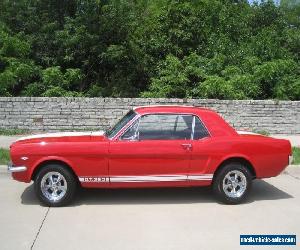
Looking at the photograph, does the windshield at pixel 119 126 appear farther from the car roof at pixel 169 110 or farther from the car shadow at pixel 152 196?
the car shadow at pixel 152 196

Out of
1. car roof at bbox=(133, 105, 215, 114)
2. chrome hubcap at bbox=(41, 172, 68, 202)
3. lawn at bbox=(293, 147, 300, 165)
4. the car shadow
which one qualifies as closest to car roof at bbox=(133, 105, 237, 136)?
car roof at bbox=(133, 105, 215, 114)

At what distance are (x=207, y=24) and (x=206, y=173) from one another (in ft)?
40.9

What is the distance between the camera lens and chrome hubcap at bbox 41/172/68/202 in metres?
7.39

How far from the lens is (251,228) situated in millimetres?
6562

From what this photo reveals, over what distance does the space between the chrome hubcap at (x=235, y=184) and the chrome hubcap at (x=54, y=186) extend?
2.54 metres

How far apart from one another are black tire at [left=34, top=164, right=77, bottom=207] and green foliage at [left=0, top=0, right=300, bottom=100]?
25.6 feet

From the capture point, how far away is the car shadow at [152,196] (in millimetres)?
7815

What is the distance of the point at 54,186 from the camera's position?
7.43 meters

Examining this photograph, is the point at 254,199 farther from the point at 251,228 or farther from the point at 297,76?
the point at 297,76

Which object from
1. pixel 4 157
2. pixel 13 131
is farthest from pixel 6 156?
pixel 13 131

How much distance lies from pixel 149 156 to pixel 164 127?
1.81 feet

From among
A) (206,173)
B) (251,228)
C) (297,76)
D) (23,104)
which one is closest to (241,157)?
(206,173)

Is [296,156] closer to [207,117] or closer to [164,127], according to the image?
[207,117]

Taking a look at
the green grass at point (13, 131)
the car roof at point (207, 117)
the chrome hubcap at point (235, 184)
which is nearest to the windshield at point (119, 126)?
the car roof at point (207, 117)
